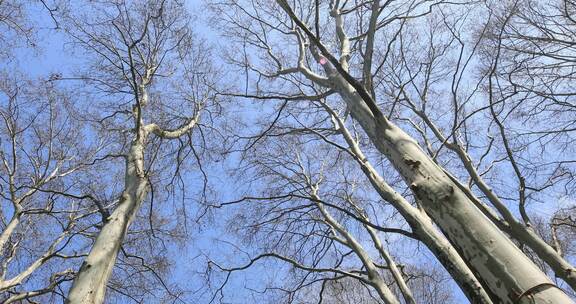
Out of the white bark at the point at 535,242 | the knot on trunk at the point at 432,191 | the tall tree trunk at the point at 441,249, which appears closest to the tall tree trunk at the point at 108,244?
the tall tree trunk at the point at 441,249

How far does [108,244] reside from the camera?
11.5 feet

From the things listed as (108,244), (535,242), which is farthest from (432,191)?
(108,244)

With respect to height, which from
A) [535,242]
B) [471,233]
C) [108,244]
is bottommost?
[471,233]

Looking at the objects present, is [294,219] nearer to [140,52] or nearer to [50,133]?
[140,52]

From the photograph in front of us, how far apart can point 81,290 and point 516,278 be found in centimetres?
289

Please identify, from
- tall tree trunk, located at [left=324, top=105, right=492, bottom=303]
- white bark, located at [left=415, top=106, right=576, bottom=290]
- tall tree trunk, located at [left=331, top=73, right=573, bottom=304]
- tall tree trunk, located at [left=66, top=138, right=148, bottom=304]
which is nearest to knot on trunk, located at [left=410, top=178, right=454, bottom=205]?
tall tree trunk, located at [left=331, top=73, right=573, bottom=304]

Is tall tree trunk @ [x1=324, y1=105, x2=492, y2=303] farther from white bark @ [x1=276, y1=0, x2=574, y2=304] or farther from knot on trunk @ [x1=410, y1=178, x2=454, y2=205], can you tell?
knot on trunk @ [x1=410, y1=178, x2=454, y2=205]

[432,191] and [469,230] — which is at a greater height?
[432,191]

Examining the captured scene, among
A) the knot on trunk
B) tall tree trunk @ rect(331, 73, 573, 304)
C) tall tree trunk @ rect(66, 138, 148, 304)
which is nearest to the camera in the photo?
tall tree trunk @ rect(331, 73, 573, 304)

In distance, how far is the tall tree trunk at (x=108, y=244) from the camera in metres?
3.08

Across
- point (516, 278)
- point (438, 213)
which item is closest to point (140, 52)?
point (438, 213)

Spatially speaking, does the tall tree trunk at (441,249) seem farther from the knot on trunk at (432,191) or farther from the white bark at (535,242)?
the white bark at (535,242)

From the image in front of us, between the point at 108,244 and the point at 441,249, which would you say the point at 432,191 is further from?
the point at 108,244

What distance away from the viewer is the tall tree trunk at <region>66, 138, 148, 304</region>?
3081mm
